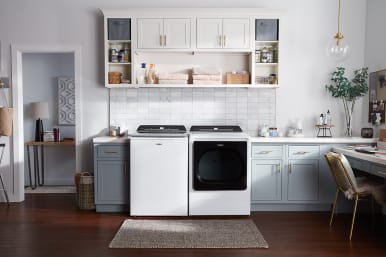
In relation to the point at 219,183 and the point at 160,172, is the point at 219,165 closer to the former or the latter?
the point at 219,183

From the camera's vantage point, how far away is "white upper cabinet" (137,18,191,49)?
13.2 feet

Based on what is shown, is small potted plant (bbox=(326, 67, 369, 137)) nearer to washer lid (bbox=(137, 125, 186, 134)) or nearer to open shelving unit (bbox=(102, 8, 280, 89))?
open shelving unit (bbox=(102, 8, 280, 89))

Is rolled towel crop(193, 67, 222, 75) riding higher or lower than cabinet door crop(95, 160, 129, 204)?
higher

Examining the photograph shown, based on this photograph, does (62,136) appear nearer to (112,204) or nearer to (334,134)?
(112,204)

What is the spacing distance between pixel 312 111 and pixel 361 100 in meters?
0.64

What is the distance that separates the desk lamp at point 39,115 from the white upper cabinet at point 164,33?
213 cm

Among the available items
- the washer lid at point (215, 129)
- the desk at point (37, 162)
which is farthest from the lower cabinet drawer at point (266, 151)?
the desk at point (37, 162)

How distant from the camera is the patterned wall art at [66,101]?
5.41 meters

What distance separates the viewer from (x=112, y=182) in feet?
12.8

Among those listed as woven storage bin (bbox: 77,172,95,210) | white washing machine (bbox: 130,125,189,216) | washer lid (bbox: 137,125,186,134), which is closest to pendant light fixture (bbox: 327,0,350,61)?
white washing machine (bbox: 130,125,189,216)

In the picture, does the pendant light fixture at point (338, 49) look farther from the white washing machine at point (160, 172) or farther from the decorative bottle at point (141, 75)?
the decorative bottle at point (141, 75)

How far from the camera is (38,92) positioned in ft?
17.9

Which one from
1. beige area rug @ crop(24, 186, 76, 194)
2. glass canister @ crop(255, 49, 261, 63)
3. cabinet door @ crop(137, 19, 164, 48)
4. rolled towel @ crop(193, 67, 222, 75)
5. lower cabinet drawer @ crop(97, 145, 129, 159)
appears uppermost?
cabinet door @ crop(137, 19, 164, 48)

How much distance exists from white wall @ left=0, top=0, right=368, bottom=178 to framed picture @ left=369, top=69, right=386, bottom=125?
176 mm
